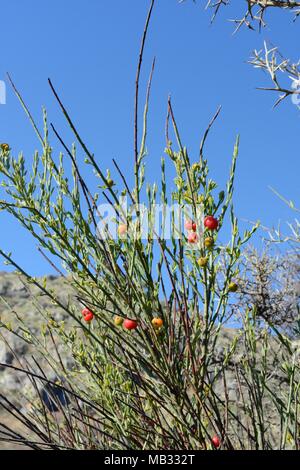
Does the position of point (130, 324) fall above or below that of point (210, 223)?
below

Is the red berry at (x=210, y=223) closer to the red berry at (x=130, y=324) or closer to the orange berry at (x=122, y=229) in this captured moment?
the orange berry at (x=122, y=229)

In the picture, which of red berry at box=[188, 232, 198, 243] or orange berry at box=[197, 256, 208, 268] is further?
red berry at box=[188, 232, 198, 243]

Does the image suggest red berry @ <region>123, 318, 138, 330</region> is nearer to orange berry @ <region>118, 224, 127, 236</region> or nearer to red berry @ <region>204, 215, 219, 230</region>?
orange berry @ <region>118, 224, 127, 236</region>

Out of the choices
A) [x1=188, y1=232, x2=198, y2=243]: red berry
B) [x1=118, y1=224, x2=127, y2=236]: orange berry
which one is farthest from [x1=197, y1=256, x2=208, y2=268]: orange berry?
[x1=118, y1=224, x2=127, y2=236]: orange berry

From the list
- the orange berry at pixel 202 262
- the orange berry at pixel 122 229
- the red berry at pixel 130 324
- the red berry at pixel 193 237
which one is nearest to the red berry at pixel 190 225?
the red berry at pixel 193 237

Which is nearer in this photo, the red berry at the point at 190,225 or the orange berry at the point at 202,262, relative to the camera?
the orange berry at the point at 202,262

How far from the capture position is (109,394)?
294 centimetres

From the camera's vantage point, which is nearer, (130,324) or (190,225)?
(130,324)

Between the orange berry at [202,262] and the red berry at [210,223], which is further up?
the red berry at [210,223]

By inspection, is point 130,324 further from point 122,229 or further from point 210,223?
point 210,223

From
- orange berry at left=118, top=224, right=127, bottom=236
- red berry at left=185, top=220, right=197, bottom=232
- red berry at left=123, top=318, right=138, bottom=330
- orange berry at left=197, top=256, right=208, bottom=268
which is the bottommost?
red berry at left=123, top=318, right=138, bottom=330

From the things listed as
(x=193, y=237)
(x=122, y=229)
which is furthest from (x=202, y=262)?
(x=122, y=229)

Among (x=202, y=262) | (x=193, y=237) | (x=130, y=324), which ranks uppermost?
(x=193, y=237)
